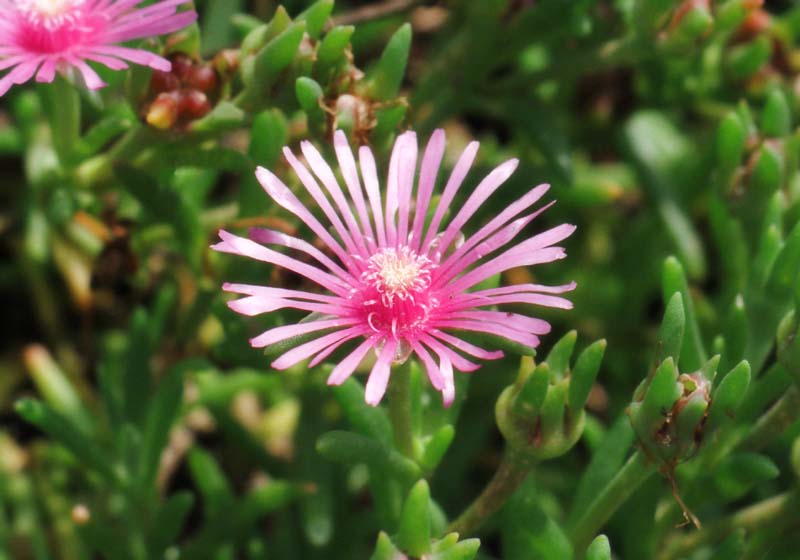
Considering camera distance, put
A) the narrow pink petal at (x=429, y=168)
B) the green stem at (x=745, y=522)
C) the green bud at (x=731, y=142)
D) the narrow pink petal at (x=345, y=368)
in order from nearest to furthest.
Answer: the narrow pink petal at (x=345, y=368) < the narrow pink petal at (x=429, y=168) < the green stem at (x=745, y=522) < the green bud at (x=731, y=142)

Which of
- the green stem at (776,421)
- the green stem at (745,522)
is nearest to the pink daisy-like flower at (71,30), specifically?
the green stem at (776,421)

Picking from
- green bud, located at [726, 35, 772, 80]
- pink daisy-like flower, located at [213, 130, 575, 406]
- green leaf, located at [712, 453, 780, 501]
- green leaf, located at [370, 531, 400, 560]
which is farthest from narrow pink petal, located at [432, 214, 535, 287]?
green bud, located at [726, 35, 772, 80]

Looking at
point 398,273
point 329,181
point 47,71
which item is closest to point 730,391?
point 398,273

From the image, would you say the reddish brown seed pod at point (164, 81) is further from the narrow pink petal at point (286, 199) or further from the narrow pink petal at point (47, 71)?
the narrow pink petal at point (286, 199)

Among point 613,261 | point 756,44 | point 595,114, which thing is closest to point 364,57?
point 595,114

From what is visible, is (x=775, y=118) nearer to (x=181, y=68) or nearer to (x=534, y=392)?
(x=534, y=392)

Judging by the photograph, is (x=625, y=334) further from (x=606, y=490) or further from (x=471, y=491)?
(x=606, y=490)

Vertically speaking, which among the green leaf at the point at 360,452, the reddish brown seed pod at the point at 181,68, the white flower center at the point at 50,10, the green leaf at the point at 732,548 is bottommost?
the green leaf at the point at 732,548
